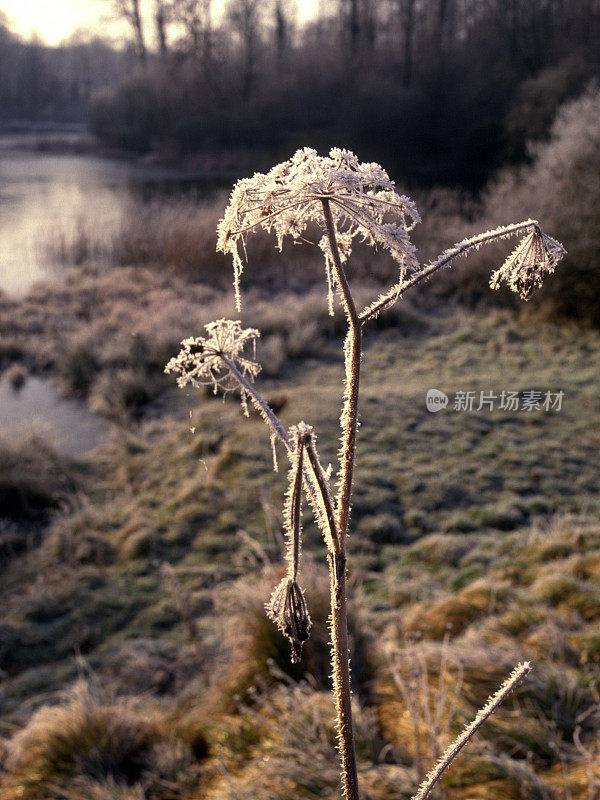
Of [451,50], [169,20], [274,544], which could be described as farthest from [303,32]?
[274,544]

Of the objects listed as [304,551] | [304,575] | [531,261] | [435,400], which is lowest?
[304,551]

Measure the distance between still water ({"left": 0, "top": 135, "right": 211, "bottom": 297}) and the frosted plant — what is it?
39.2 ft

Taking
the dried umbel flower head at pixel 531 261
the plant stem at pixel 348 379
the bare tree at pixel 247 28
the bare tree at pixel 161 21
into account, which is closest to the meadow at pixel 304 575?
the plant stem at pixel 348 379

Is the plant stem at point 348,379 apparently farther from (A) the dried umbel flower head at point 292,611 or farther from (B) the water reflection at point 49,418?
(B) the water reflection at point 49,418

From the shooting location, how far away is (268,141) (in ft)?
84.4

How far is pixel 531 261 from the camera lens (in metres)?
0.77

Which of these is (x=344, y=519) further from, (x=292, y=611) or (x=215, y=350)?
(x=215, y=350)

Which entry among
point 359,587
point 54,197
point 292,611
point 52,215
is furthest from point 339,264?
point 54,197

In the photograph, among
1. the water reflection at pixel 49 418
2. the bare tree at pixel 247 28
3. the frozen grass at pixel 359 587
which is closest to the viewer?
the frozen grass at pixel 359 587

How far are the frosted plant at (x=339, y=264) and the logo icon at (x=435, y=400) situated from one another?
5845mm

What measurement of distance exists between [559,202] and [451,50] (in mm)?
21889

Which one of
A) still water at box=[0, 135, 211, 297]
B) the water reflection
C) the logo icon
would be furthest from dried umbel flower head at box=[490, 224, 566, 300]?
still water at box=[0, 135, 211, 297]

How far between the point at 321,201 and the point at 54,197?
19596 mm

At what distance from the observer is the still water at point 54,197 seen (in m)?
13.4
